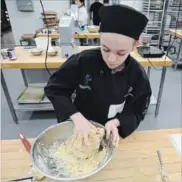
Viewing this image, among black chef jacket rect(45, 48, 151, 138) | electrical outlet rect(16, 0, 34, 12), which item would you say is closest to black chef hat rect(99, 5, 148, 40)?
black chef jacket rect(45, 48, 151, 138)

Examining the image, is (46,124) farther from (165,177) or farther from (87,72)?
(165,177)

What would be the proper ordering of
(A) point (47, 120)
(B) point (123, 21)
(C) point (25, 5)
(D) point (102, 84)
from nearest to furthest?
(B) point (123, 21) < (D) point (102, 84) < (A) point (47, 120) < (C) point (25, 5)

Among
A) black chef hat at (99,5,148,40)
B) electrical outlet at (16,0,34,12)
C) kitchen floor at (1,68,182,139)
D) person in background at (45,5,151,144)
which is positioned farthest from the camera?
electrical outlet at (16,0,34,12)

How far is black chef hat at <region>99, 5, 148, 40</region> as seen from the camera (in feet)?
1.83

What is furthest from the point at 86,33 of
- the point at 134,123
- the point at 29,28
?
the point at 134,123

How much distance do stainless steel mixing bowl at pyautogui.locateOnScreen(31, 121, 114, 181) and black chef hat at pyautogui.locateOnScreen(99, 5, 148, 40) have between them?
0.33 meters

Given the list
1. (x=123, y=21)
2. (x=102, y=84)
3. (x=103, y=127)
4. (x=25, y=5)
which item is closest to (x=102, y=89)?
(x=102, y=84)

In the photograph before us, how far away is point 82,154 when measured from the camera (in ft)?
2.03

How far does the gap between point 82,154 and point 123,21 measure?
1.48 ft

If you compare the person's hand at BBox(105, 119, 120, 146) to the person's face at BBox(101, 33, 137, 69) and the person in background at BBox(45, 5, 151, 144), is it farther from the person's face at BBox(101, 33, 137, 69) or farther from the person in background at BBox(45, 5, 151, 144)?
the person's face at BBox(101, 33, 137, 69)

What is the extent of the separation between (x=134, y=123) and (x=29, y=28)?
13.9 ft

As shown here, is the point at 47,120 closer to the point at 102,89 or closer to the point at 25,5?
the point at 102,89

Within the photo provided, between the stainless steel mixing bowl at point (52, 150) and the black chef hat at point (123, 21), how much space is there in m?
0.33

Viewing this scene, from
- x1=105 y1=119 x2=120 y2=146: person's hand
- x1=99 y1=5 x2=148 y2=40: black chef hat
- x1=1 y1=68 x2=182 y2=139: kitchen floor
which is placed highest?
x1=99 y1=5 x2=148 y2=40: black chef hat
